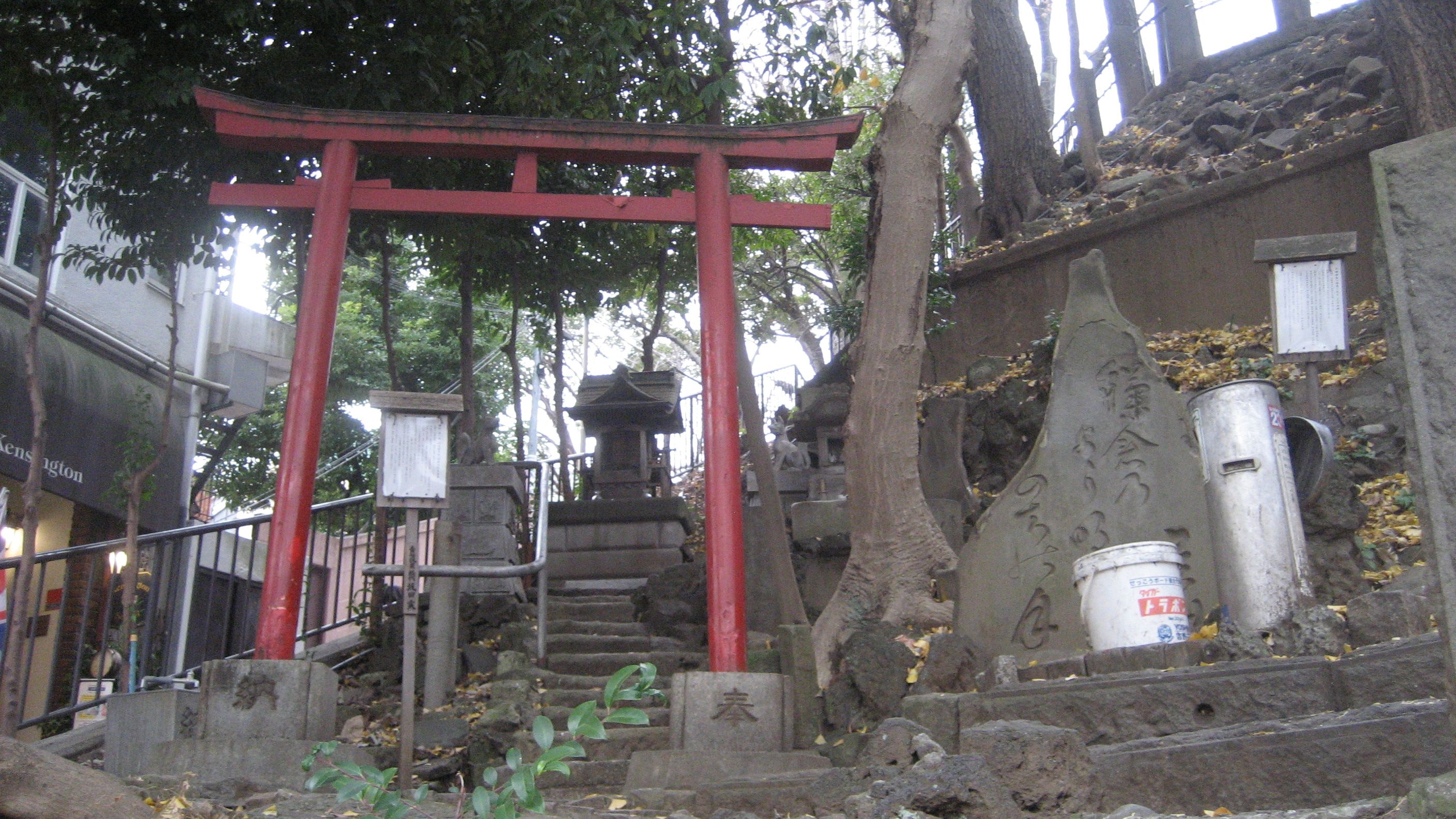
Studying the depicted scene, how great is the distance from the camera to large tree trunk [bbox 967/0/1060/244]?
15328 millimetres

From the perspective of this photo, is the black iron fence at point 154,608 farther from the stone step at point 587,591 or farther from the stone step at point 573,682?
the stone step at point 573,682

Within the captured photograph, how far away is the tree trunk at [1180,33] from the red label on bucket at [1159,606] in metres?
16.1

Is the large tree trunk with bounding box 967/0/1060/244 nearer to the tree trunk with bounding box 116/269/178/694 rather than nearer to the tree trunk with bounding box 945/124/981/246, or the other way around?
the tree trunk with bounding box 945/124/981/246

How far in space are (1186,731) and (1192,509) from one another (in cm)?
223

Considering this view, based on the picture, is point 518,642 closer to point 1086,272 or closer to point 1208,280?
point 1086,272

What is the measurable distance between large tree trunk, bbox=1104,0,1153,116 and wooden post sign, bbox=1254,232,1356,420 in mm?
13724

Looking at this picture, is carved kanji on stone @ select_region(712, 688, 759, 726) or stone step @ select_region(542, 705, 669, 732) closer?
carved kanji on stone @ select_region(712, 688, 759, 726)

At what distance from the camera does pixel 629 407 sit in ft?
44.4

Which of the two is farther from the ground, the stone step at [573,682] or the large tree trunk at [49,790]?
the stone step at [573,682]

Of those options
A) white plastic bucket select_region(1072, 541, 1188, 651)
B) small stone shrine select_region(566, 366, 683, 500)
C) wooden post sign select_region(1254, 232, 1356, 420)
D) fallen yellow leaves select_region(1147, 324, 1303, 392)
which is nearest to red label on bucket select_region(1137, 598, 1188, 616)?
white plastic bucket select_region(1072, 541, 1188, 651)

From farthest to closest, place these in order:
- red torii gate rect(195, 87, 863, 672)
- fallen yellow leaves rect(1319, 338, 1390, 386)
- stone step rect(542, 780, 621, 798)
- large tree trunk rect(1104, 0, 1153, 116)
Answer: large tree trunk rect(1104, 0, 1153, 116)
fallen yellow leaves rect(1319, 338, 1390, 386)
red torii gate rect(195, 87, 863, 672)
stone step rect(542, 780, 621, 798)

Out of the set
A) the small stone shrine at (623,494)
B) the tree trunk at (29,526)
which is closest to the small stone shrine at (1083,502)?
the tree trunk at (29,526)

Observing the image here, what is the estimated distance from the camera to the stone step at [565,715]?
7040 mm

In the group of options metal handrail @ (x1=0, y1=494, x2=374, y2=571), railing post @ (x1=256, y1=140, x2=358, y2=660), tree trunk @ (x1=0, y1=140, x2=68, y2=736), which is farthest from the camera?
metal handrail @ (x1=0, y1=494, x2=374, y2=571)
